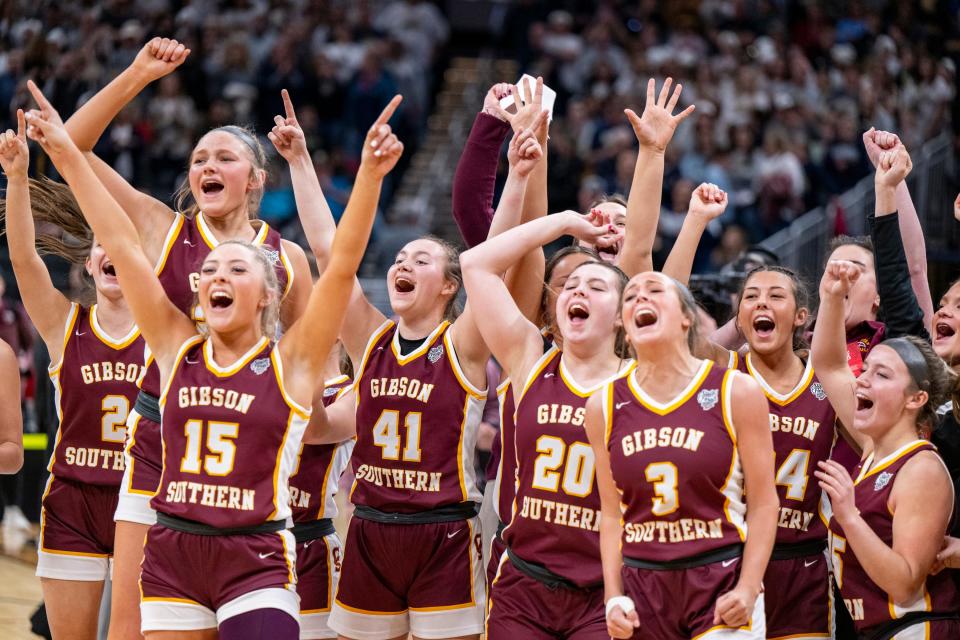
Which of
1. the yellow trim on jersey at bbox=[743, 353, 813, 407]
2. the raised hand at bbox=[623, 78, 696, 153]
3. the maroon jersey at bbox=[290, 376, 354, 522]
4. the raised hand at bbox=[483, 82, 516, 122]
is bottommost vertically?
the maroon jersey at bbox=[290, 376, 354, 522]

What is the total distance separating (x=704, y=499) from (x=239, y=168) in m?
2.02

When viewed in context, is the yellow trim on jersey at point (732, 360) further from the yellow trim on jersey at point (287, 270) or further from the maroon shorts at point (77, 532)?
the maroon shorts at point (77, 532)

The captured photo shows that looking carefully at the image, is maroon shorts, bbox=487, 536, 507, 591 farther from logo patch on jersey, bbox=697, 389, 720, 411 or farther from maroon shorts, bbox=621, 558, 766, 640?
logo patch on jersey, bbox=697, 389, 720, 411

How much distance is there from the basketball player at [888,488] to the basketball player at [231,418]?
1.60 meters

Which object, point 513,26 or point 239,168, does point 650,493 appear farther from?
point 513,26

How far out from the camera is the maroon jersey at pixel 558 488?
410 centimetres

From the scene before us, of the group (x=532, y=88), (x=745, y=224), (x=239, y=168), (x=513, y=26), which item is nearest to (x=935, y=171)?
(x=745, y=224)

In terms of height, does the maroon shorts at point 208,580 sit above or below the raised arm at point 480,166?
below

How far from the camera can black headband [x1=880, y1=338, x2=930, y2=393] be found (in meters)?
4.30

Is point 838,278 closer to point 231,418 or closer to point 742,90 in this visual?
point 231,418

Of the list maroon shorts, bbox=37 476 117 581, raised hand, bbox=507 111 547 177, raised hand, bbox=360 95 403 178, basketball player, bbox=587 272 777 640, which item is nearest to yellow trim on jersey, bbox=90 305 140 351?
maroon shorts, bbox=37 476 117 581

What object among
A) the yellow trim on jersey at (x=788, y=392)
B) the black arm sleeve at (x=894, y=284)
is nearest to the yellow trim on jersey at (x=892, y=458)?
the yellow trim on jersey at (x=788, y=392)

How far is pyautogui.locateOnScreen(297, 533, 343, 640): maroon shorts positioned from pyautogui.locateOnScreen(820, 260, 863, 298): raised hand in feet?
6.60

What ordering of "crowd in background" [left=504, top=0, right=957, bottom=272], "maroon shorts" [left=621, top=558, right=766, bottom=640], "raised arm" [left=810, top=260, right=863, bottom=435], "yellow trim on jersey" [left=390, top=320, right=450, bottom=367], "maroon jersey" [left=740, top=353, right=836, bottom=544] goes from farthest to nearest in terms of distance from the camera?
1. "crowd in background" [left=504, top=0, right=957, bottom=272]
2. "yellow trim on jersey" [left=390, top=320, right=450, bottom=367]
3. "maroon jersey" [left=740, top=353, right=836, bottom=544]
4. "raised arm" [left=810, top=260, right=863, bottom=435]
5. "maroon shorts" [left=621, top=558, right=766, bottom=640]
